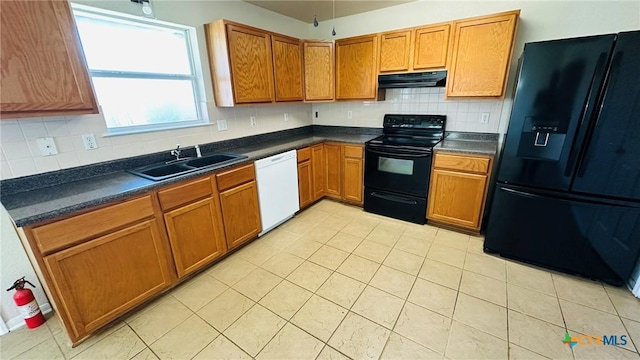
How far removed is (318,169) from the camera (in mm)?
3428

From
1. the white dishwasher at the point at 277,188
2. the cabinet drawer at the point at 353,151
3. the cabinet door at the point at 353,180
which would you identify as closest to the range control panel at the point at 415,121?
the cabinet drawer at the point at 353,151

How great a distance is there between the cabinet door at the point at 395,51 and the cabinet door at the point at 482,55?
0.46 metres

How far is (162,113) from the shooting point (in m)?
2.39

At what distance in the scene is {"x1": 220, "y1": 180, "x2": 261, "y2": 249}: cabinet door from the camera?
231 cm

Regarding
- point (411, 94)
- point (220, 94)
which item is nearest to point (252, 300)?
point (220, 94)

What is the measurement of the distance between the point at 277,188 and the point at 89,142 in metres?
1.59

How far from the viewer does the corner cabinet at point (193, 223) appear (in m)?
1.89

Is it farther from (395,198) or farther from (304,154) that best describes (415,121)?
(304,154)

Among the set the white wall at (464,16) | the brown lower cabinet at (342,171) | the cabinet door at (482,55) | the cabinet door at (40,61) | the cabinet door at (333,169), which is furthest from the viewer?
the cabinet door at (333,169)

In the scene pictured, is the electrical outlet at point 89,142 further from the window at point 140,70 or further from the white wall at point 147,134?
the window at point 140,70

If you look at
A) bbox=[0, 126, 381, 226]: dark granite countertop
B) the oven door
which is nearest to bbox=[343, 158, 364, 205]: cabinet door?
the oven door

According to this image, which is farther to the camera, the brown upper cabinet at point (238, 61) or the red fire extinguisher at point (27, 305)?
the brown upper cabinet at point (238, 61)

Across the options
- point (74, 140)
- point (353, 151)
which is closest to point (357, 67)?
point (353, 151)

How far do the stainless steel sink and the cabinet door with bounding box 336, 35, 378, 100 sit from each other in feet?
5.42
